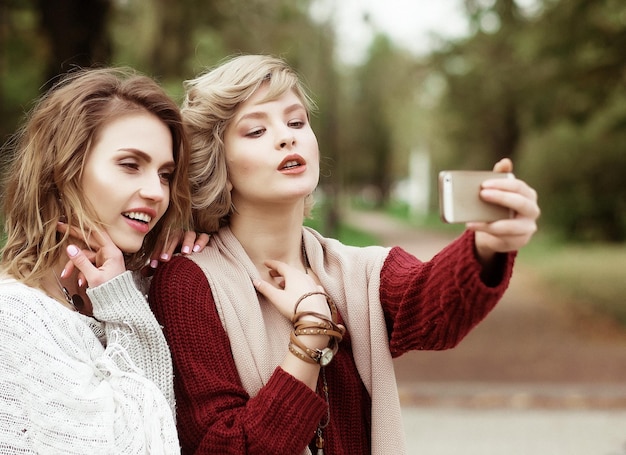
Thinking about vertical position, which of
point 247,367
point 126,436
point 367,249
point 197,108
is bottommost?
point 126,436

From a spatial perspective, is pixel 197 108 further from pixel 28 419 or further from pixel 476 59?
pixel 476 59

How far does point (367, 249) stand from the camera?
88.5 inches

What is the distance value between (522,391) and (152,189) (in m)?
6.07

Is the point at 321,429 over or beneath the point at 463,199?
beneath

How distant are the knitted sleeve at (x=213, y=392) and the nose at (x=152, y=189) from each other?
0.20m

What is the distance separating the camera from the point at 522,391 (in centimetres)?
732

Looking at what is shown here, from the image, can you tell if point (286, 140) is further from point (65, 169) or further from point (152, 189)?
point (65, 169)

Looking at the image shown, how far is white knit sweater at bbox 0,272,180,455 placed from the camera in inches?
68.0

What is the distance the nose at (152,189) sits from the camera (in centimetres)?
200

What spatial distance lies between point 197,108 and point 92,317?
66 centimetres

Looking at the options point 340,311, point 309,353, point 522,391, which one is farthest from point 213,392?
point 522,391

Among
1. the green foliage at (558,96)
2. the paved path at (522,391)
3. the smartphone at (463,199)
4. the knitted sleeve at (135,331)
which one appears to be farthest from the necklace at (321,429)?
the green foliage at (558,96)

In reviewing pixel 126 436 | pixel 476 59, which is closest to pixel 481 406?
pixel 126 436

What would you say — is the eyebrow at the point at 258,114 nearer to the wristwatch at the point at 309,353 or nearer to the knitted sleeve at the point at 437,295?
the knitted sleeve at the point at 437,295
